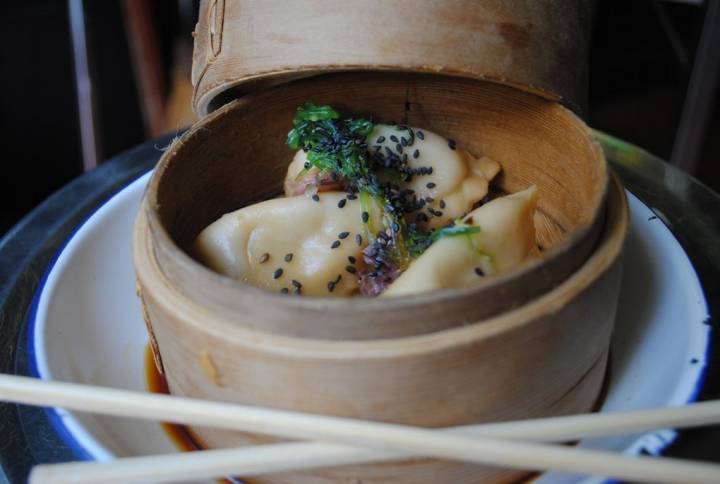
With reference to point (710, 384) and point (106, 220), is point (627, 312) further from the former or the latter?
point (106, 220)

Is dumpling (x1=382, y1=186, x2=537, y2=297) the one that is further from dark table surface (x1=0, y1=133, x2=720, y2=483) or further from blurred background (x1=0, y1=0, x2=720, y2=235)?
blurred background (x1=0, y1=0, x2=720, y2=235)

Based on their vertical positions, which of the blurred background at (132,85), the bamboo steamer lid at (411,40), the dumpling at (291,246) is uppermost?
the bamboo steamer lid at (411,40)

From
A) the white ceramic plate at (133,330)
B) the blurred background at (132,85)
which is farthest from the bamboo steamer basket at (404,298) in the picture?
the blurred background at (132,85)

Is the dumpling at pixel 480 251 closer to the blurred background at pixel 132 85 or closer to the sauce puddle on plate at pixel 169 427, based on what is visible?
the sauce puddle on plate at pixel 169 427

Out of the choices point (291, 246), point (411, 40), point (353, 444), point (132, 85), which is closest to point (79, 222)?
point (291, 246)

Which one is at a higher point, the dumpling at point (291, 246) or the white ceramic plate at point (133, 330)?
the dumpling at point (291, 246)

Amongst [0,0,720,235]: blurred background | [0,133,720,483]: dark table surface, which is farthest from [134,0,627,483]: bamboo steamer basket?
[0,0,720,235]: blurred background

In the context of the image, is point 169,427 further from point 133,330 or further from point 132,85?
point 132,85

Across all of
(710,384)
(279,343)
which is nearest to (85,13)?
(279,343)
